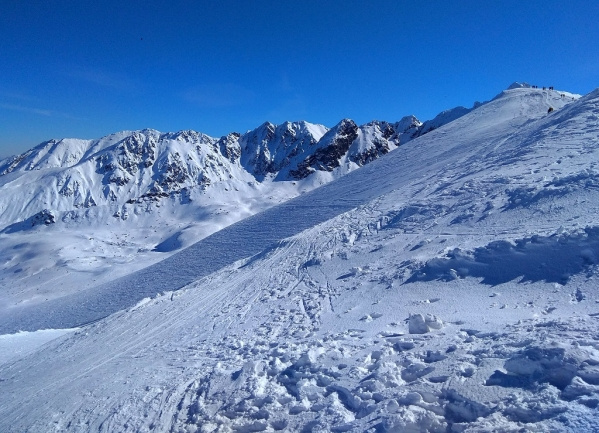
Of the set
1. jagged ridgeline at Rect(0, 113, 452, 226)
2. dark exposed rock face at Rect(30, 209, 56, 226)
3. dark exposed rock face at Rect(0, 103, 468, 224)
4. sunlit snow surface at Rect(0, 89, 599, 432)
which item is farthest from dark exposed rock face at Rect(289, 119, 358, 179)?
sunlit snow surface at Rect(0, 89, 599, 432)

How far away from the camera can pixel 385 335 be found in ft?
18.5

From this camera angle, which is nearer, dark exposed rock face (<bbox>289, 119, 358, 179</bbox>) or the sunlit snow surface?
the sunlit snow surface

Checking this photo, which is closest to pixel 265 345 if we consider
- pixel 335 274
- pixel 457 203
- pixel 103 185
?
pixel 335 274

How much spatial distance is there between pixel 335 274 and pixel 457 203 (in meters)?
4.63

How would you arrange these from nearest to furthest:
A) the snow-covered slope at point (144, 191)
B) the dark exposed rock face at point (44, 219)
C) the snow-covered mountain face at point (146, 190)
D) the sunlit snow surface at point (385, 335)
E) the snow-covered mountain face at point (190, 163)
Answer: the sunlit snow surface at point (385, 335) < the snow-covered slope at point (144, 191) < the snow-covered mountain face at point (146, 190) < the dark exposed rock face at point (44, 219) < the snow-covered mountain face at point (190, 163)

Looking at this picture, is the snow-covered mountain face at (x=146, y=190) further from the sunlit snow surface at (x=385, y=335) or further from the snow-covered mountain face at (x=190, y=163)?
the sunlit snow surface at (x=385, y=335)

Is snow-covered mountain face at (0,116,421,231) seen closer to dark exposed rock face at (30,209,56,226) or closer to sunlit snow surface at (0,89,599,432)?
dark exposed rock face at (30,209,56,226)

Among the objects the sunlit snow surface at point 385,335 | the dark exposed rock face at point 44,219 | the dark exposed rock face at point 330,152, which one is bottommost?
the sunlit snow surface at point 385,335

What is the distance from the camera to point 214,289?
436 inches

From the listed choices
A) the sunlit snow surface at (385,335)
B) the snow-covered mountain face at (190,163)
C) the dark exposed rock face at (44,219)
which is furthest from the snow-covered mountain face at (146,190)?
the sunlit snow surface at (385,335)

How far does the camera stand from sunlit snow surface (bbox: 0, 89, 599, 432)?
12.9 feet

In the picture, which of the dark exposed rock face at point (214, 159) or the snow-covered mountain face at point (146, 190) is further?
the dark exposed rock face at point (214, 159)

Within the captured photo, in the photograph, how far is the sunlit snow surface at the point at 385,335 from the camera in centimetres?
392

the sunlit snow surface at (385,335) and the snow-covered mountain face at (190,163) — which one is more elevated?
the snow-covered mountain face at (190,163)
